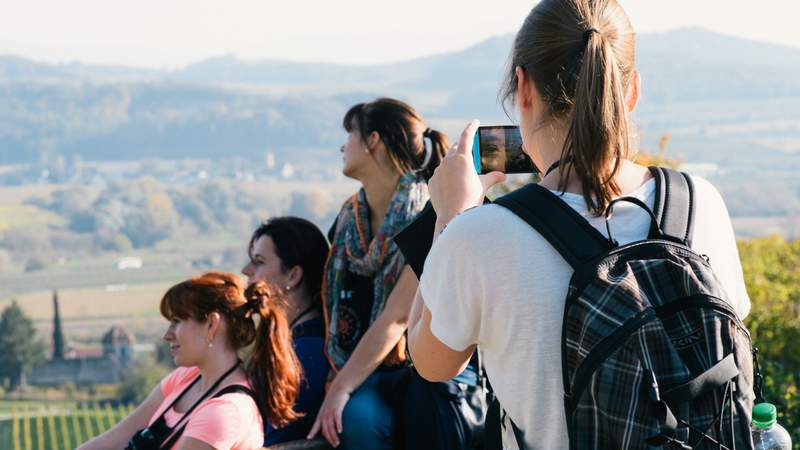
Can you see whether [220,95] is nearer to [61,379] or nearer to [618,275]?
[61,379]

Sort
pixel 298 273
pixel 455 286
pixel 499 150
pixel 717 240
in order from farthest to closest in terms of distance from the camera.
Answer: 1. pixel 298 273
2. pixel 499 150
3. pixel 717 240
4. pixel 455 286

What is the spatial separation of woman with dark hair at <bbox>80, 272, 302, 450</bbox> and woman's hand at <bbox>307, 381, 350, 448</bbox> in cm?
8

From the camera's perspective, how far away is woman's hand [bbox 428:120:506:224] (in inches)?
69.3

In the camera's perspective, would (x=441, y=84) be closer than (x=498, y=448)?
No

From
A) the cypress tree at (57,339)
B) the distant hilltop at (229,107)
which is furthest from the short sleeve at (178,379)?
the distant hilltop at (229,107)

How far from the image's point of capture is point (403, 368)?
3.44 m

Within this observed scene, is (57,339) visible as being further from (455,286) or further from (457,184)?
(455,286)

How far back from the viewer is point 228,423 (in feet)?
9.88

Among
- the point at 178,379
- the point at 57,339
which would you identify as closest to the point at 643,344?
the point at 178,379

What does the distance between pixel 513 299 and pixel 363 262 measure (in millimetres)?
1988

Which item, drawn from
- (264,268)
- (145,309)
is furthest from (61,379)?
(264,268)

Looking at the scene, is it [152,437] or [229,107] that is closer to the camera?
[152,437]

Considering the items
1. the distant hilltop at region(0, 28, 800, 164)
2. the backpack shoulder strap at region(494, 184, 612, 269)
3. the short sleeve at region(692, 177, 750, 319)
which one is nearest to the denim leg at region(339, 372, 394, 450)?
the short sleeve at region(692, 177, 750, 319)

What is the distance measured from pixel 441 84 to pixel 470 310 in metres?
172
